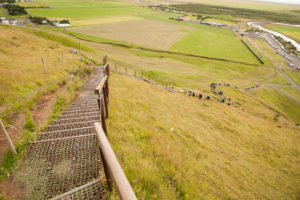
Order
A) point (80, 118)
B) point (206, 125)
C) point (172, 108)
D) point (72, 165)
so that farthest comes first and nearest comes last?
1. point (172, 108)
2. point (206, 125)
3. point (80, 118)
4. point (72, 165)

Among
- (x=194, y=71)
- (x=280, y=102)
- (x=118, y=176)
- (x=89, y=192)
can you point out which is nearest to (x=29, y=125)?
(x=89, y=192)

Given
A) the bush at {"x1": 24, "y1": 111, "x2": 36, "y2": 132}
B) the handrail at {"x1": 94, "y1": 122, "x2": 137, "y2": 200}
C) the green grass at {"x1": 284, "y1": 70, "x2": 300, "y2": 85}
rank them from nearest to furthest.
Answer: the handrail at {"x1": 94, "y1": 122, "x2": 137, "y2": 200}
the bush at {"x1": 24, "y1": 111, "x2": 36, "y2": 132}
the green grass at {"x1": 284, "y1": 70, "x2": 300, "y2": 85}

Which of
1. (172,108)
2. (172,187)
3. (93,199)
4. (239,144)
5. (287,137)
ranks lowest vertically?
(287,137)

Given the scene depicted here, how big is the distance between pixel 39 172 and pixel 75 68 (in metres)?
13.7

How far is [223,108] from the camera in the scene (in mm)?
22984

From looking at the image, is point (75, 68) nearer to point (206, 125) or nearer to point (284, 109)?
point (206, 125)

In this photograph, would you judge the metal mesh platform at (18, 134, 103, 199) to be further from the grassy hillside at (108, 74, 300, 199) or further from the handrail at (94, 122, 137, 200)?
the handrail at (94, 122, 137, 200)

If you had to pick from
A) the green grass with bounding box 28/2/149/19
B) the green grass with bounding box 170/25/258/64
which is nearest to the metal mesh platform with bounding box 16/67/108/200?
the green grass with bounding box 170/25/258/64

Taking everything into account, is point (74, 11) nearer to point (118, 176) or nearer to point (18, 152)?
point (18, 152)

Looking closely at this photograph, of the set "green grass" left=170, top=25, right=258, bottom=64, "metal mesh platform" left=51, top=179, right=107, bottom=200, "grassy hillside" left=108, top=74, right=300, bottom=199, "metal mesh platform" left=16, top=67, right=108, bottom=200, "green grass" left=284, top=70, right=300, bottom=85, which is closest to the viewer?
"metal mesh platform" left=51, top=179, right=107, bottom=200

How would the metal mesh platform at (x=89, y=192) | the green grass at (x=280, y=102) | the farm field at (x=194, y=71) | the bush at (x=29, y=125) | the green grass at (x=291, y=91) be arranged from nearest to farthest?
the metal mesh platform at (x=89, y=192) → the bush at (x=29, y=125) → the green grass at (x=280, y=102) → the farm field at (x=194, y=71) → the green grass at (x=291, y=91)

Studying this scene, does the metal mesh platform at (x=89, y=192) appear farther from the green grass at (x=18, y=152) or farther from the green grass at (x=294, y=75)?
the green grass at (x=294, y=75)

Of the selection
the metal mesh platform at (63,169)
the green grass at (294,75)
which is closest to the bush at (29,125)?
the metal mesh platform at (63,169)

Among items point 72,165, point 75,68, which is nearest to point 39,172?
point 72,165
